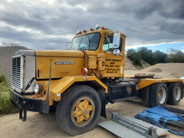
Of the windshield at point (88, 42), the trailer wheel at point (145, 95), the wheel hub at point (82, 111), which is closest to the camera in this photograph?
the wheel hub at point (82, 111)

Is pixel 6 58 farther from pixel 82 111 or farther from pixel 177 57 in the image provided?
pixel 177 57

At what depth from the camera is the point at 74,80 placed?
13.2 ft

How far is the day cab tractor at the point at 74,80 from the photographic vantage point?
3.84 metres

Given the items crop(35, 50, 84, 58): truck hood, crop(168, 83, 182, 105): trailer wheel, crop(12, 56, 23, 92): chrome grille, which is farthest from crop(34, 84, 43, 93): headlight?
crop(168, 83, 182, 105): trailer wheel

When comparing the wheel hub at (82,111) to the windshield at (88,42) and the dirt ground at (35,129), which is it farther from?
the windshield at (88,42)

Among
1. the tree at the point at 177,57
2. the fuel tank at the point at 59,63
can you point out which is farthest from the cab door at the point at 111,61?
the tree at the point at 177,57

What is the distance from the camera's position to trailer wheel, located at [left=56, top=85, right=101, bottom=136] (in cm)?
383

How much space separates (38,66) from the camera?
416 cm

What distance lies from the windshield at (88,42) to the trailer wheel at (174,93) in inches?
184

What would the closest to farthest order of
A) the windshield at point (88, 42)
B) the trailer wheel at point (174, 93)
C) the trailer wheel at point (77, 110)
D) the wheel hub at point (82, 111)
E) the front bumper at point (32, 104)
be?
1. the front bumper at point (32, 104)
2. the trailer wheel at point (77, 110)
3. the wheel hub at point (82, 111)
4. the windshield at point (88, 42)
5. the trailer wheel at point (174, 93)

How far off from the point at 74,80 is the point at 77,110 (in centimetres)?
79

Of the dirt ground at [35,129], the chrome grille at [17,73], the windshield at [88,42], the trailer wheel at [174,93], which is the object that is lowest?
the dirt ground at [35,129]

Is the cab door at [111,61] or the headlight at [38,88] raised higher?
the cab door at [111,61]

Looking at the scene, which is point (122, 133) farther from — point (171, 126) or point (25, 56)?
point (25, 56)
